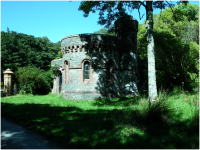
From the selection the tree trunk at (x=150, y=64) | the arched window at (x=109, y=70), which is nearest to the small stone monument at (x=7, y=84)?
the arched window at (x=109, y=70)

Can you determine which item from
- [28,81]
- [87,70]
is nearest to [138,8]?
[87,70]

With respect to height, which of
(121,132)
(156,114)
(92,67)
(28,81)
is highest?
(92,67)

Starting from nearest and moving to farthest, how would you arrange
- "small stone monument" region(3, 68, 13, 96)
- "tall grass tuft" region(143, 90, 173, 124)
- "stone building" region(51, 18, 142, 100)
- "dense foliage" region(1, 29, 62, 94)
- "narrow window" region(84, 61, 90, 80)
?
"tall grass tuft" region(143, 90, 173, 124)
"stone building" region(51, 18, 142, 100)
"narrow window" region(84, 61, 90, 80)
"small stone monument" region(3, 68, 13, 96)
"dense foliage" region(1, 29, 62, 94)

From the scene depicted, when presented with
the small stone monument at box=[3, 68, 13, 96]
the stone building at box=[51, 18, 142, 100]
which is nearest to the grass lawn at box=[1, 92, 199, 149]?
the stone building at box=[51, 18, 142, 100]

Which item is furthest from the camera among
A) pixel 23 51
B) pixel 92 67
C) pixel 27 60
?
pixel 27 60

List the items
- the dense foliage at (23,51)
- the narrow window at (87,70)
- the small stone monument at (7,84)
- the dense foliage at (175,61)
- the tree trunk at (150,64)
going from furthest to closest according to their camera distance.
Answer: the dense foliage at (23,51) < the small stone monument at (7,84) < the dense foliage at (175,61) < the narrow window at (87,70) < the tree trunk at (150,64)

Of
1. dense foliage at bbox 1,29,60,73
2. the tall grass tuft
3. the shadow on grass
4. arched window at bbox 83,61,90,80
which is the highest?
dense foliage at bbox 1,29,60,73

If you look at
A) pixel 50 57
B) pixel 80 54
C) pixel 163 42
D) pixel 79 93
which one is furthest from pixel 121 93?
pixel 50 57

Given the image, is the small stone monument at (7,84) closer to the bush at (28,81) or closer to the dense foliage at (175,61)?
the bush at (28,81)

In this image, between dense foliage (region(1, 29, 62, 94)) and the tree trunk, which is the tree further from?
dense foliage (region(1, 29, 62, 94))

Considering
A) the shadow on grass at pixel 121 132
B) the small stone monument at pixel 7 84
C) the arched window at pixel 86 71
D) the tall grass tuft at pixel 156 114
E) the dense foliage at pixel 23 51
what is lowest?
the shadow on grass at pixel 121 132

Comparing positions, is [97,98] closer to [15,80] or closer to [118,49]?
[118,49]

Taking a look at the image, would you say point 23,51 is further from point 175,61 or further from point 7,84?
point 175,61

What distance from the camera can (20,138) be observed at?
5.18 meters
